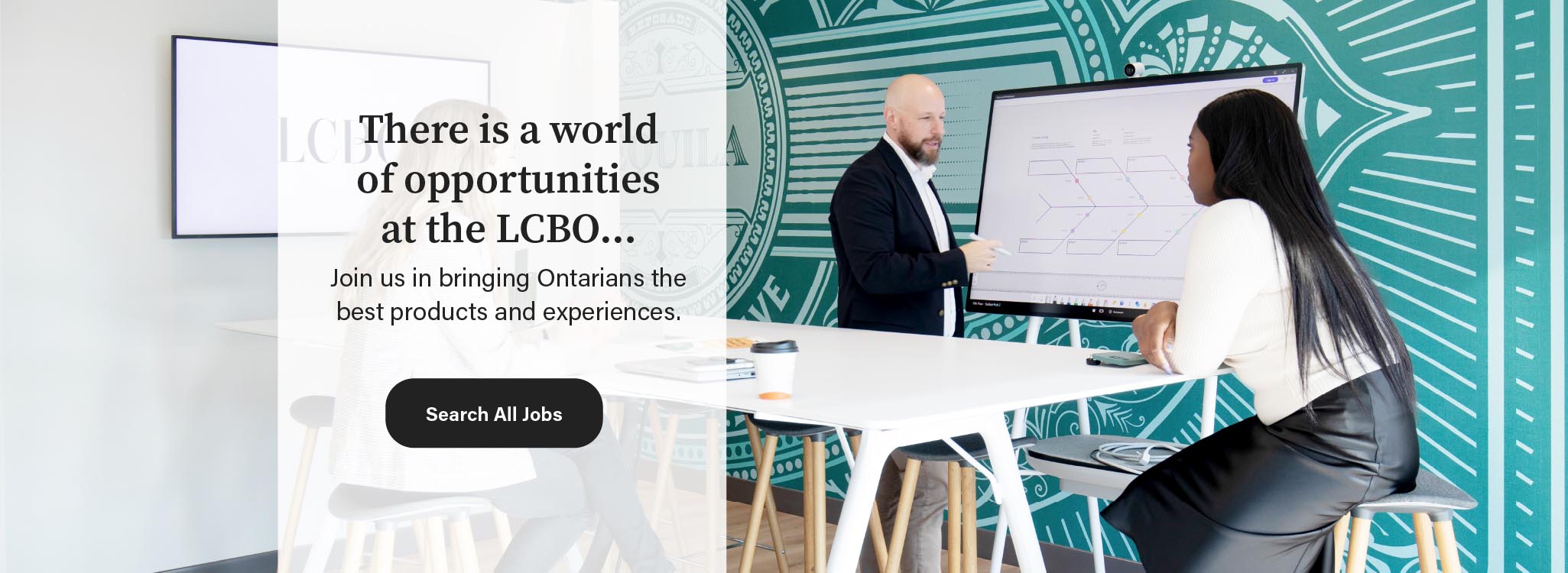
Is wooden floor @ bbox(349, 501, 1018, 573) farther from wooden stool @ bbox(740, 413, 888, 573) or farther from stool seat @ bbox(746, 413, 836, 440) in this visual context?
stool seat @ bbox(746, 413, 836, 440)

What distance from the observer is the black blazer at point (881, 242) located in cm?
307

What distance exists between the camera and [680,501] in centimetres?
480

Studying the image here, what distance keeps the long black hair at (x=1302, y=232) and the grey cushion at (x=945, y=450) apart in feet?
2.23

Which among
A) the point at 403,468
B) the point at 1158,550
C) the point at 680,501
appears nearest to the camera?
the point at 403,468

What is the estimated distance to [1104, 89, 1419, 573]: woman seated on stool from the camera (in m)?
2.00

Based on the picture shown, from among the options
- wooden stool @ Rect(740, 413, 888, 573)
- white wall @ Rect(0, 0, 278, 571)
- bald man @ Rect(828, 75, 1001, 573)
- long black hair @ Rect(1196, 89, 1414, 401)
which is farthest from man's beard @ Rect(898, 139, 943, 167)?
white wall @ Rect(0, 0, 278, 571)

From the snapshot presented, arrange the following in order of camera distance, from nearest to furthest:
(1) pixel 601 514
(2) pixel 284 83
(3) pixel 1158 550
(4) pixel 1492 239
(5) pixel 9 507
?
(3) pixel 1158 550 < (1) pixel 601 514 < (4) pixel 1492 239 < (5) pixel 9 507 < (2) pixel 284 83

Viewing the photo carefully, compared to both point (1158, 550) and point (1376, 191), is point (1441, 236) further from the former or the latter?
point (1158, 550)

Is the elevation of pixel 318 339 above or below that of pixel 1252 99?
below

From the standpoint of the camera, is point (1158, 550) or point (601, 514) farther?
point (601, 514)

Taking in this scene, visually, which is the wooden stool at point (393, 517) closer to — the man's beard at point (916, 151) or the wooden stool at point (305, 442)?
the wooden stool at point (305, 442)

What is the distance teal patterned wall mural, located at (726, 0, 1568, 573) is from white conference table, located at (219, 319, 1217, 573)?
0.87 m

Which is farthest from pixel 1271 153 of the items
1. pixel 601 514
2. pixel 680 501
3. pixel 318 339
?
pixel 680 501

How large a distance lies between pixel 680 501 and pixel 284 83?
6.96ft
